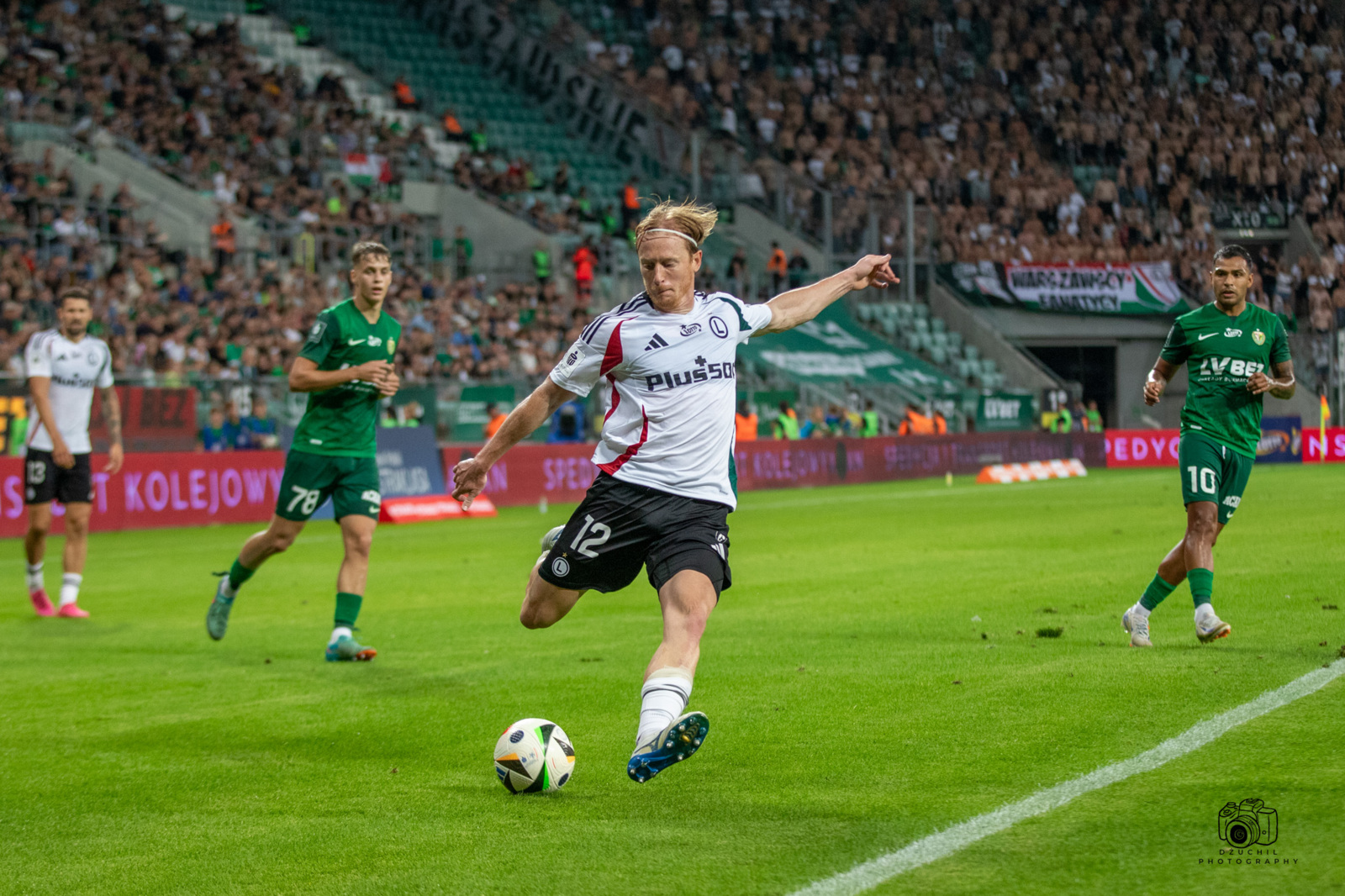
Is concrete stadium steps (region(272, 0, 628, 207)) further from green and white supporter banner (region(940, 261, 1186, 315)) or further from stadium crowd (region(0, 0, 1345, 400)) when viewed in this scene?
green and white supporter banner (region(940, 261, 1186, 315))

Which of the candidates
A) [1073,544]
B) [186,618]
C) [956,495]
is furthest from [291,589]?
[956,495]

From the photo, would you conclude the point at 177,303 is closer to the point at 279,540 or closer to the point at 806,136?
the point at 279,540

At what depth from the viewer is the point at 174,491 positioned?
2264 cm

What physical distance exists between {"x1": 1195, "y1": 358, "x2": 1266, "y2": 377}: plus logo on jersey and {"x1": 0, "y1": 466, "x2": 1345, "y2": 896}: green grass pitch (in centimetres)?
159

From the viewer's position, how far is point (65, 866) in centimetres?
495

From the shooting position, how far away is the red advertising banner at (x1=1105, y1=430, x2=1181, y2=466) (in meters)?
37.8

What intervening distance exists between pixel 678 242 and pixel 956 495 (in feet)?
70.9

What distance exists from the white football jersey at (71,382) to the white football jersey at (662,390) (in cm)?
750

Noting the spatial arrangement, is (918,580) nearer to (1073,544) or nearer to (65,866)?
(1073,544)

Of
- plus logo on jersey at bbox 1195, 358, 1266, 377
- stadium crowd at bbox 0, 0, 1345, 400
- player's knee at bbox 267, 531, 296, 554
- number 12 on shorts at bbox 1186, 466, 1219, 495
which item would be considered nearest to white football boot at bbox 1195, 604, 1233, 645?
number 12 on shorts at bbox 1186, 466, 1219, 495

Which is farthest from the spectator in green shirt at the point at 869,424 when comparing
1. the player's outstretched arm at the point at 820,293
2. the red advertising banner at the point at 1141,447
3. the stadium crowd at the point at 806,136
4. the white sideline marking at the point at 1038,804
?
the player's outstretched arm at the point at 820,293

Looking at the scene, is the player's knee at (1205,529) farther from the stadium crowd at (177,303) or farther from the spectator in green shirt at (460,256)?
the spectator in green shirt at (460,256)

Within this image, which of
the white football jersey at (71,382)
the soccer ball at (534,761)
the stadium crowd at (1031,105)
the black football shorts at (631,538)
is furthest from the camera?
the stadium crowd at (1031,105)

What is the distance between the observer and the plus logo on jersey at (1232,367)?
29.4 ft
